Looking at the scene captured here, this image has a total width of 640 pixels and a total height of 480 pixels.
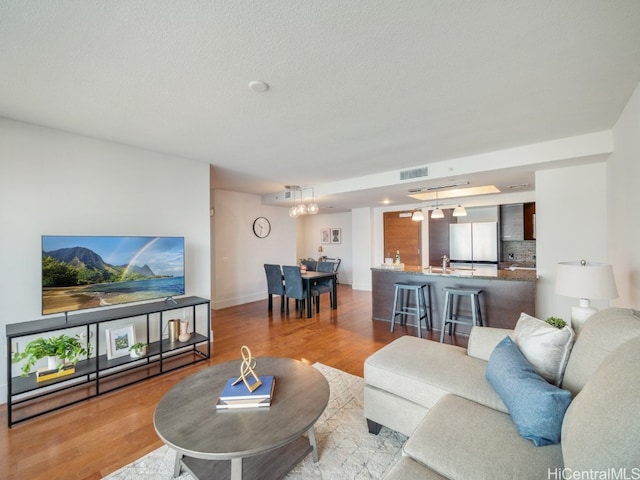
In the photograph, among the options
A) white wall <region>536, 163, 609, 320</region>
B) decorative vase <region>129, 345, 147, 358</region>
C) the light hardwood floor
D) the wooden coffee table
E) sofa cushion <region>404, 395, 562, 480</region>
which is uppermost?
white wall <region>536, 163, 609, 320</region>

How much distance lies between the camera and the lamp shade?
2.01m

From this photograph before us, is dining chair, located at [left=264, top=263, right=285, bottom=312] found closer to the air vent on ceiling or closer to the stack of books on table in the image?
the air vent on ceiling

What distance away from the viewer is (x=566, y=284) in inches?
84.8

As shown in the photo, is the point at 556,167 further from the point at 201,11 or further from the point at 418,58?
the point at 201,11

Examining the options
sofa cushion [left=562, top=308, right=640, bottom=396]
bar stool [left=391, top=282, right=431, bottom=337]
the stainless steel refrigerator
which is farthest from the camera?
the stainless steel refrigerator

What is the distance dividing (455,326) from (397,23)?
4030mm

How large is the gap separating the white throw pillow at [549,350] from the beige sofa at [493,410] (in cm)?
4

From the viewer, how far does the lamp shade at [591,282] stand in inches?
79.1

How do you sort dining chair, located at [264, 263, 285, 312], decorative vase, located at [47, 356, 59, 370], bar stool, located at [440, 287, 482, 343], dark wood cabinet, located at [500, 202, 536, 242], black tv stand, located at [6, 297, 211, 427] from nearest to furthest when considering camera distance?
black tv stand, located at [6, 297, 211, 427], decorative vase, located at [47, 356, 59, 370], bar stool, located at [440, 287, 482, 343], dining chair, located at [264, 263, 285, 312], dark wood cabinet, located at [500, 202, 536, 242]

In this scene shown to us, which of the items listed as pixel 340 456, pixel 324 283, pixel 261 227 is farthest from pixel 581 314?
pixel 261 227

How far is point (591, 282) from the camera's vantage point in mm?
2031

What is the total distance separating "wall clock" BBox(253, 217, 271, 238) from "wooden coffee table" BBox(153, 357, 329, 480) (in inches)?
188

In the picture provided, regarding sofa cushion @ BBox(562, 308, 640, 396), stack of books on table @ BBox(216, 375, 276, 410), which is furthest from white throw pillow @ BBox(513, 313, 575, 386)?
stack of books on table @ BBox(216, 375, 276, 410)

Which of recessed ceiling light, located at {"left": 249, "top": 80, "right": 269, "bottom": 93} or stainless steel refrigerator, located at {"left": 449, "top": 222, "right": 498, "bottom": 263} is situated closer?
recessed ceiling light, located at {"left": 249, "top": 80, "right": 269, "bottom": 93}
